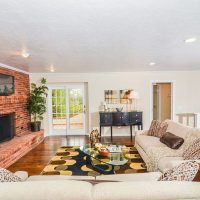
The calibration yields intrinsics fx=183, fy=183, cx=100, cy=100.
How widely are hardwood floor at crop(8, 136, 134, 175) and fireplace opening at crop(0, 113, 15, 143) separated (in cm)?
71

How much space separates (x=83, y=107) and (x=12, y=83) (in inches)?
104

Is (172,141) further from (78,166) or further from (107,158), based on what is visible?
(78,166)

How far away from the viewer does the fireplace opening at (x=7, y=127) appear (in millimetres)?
4468

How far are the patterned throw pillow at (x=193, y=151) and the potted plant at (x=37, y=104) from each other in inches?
184

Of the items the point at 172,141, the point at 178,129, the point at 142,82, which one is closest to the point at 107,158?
the point at 172,141

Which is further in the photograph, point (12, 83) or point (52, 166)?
point (12, 83)

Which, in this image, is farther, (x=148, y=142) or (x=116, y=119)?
(x=116, y=119)

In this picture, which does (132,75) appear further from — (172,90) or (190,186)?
(190,186)

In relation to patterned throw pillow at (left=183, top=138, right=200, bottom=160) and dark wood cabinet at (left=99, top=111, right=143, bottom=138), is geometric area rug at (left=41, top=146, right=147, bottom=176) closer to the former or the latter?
patterned throw pillow at (left=183, top=138, right=200, bottom=160)

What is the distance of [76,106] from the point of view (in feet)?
22.5

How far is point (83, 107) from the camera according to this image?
684cm

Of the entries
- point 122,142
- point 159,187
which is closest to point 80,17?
point 159,187

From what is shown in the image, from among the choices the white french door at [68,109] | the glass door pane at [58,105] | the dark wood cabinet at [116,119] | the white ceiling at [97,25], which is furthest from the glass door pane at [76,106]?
the white ceiling at [97,25]

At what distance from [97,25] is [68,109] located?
495cm
